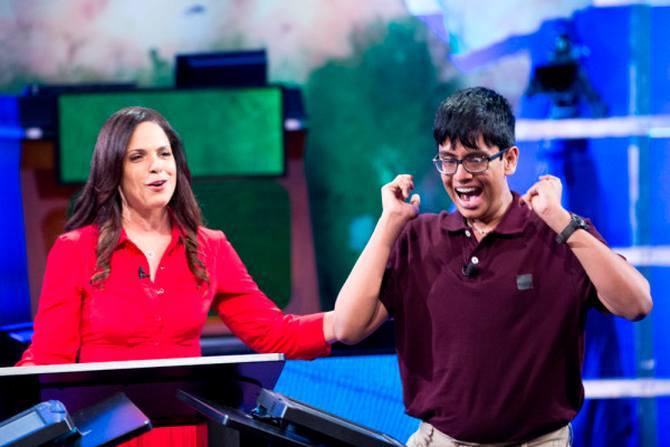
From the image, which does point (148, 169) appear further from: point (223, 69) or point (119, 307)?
point (223, 69)

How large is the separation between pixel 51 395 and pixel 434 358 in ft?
2.88

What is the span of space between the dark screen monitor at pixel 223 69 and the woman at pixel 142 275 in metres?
1.27

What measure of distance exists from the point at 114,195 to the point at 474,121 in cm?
109

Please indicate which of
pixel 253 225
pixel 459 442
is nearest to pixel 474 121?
pixel 459 442

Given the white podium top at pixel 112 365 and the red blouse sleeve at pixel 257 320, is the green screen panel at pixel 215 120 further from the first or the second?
the white podium top at pixel 112 365

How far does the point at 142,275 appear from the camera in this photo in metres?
2.42

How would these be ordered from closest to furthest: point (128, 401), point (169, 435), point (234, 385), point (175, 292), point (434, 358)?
point (128, 401) → point (234, 385) → point (169, 435) → point (434, 358) → point (175, 292)

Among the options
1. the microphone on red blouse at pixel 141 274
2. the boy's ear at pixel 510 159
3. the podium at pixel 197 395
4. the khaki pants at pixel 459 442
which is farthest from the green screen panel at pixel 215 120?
the podium at pixel 197 395

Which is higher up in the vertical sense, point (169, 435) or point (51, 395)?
point (51, 395)

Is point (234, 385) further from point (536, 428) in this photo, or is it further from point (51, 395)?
point (536, 428)

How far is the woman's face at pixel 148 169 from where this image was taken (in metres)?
2.43

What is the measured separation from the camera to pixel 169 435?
1.91 meters

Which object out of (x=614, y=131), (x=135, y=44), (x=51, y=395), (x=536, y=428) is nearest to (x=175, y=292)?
(x=51, y=395)

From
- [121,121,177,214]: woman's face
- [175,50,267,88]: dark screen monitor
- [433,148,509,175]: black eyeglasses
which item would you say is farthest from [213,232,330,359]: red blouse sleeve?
[175,50,267,88]: dark screen monitor
